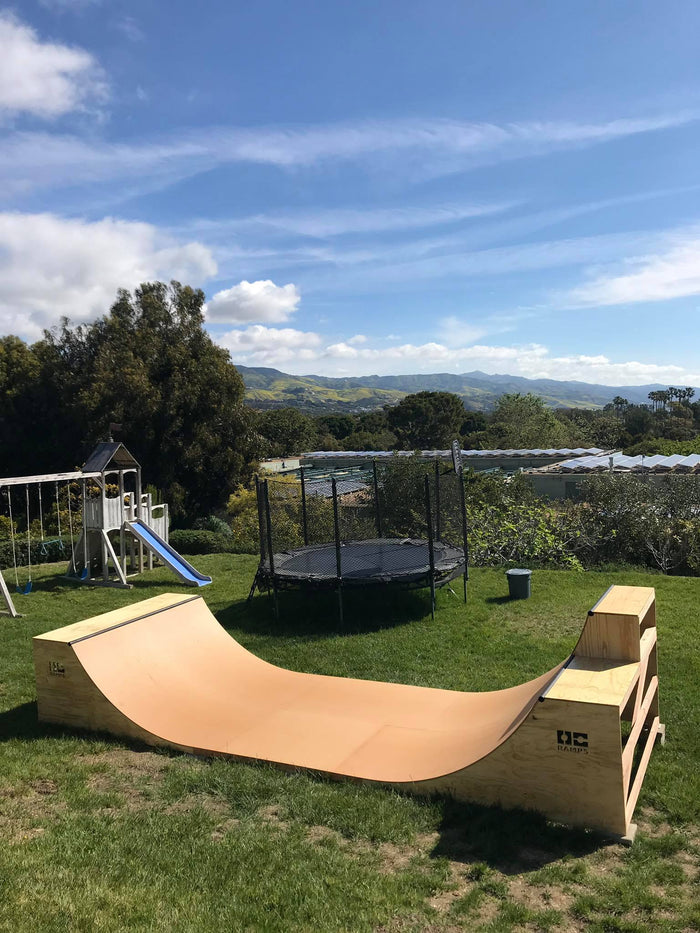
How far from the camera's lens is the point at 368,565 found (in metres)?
9.60

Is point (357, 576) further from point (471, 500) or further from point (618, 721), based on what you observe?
point (471, 500)

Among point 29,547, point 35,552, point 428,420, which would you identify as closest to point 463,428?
point 428,420

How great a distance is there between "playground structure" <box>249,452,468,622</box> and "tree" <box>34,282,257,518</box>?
35.8 ft

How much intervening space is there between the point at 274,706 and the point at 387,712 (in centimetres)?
96

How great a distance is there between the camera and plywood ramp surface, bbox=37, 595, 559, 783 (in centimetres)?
475

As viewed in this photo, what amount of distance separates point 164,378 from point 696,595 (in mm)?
20984

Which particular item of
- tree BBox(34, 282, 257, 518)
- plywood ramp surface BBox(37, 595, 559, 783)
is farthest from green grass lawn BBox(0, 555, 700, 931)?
tree BBox(34, 282, 257, 518)

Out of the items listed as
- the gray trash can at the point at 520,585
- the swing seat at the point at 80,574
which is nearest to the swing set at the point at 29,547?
the swing seat at the point at 80,574

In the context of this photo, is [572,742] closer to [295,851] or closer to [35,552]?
[295,851]

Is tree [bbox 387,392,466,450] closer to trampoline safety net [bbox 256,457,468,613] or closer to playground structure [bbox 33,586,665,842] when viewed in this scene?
trampoline safety net [bbox 256,457,468,613]

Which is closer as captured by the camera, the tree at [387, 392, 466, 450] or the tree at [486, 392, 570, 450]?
the tree at [486, 392, 570, 450]

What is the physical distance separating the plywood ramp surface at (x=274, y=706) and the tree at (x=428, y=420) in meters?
54.6

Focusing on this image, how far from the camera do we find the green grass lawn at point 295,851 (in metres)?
3.08

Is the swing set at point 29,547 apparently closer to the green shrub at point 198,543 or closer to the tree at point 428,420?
the green shrub at point 198,543
